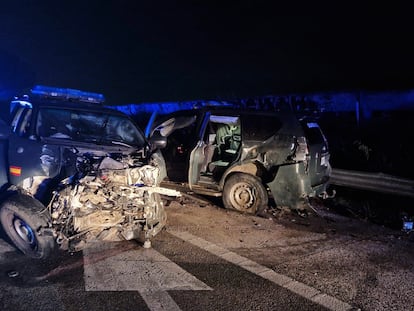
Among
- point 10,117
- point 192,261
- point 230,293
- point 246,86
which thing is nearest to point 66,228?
point 192,261

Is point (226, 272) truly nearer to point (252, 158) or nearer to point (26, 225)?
point (26, 225)

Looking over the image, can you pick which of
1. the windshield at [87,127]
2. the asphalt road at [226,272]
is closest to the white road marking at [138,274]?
the asphalt road at [226,272]

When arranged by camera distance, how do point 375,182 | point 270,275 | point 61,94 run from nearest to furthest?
point 270,275 → point 61,94 → point 375,182

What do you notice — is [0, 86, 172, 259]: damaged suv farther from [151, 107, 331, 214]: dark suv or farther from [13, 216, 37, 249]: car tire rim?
[151, 107, 331, 214]: dark suv

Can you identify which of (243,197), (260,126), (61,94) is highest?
(61,94)

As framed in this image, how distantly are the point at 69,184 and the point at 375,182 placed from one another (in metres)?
4.84

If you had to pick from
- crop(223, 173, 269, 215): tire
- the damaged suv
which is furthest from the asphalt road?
crop(223, 173, 269, 215): tire

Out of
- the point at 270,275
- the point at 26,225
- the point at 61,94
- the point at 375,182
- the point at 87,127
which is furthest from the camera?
the point at 375,182

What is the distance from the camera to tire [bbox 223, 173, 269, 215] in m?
6.10

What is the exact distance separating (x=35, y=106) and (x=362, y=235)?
17.1ft

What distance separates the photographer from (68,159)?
14.5 ft

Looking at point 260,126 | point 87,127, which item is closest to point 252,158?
point 260,126

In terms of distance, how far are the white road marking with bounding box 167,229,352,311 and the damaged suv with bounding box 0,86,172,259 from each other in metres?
0.56

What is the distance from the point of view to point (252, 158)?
20.1 ft
